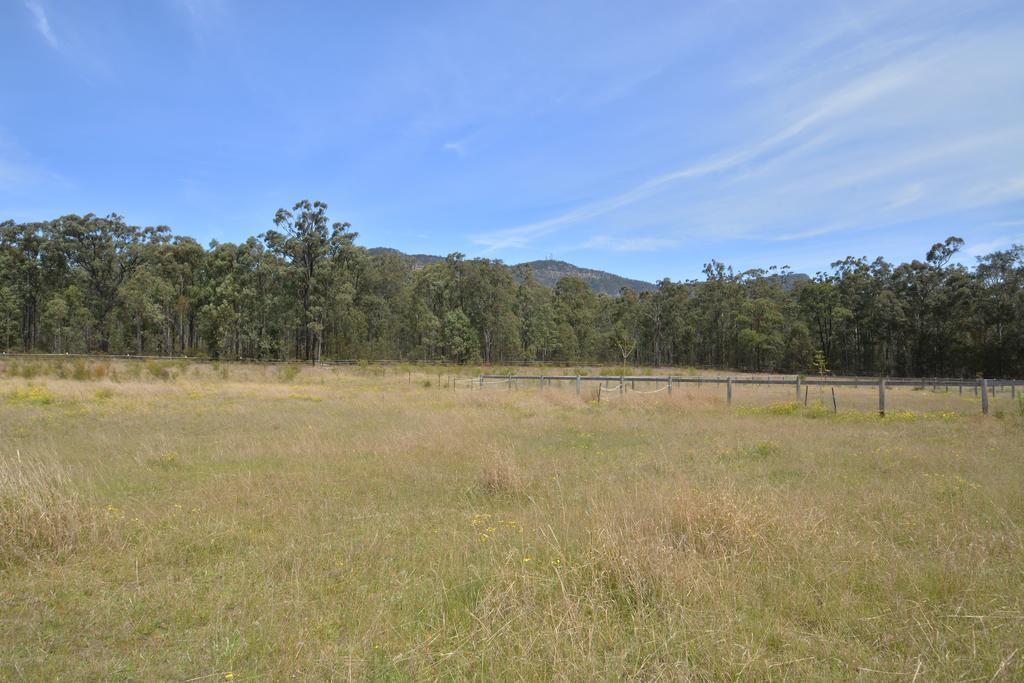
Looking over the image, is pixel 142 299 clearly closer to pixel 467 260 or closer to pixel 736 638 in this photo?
pixel 467 260

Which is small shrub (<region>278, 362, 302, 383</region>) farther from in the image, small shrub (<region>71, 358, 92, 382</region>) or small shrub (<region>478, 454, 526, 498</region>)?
small shrub (<region>478, 454, 526, 498</region>)

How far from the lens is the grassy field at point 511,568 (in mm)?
3326

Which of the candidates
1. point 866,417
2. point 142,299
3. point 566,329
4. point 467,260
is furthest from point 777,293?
point 142,299

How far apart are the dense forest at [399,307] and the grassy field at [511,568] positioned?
53.8 m

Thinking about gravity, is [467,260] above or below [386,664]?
above

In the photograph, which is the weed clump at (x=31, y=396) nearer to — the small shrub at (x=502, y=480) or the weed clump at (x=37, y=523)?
the weed clump at (x=37, y=523)

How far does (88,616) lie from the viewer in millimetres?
3969

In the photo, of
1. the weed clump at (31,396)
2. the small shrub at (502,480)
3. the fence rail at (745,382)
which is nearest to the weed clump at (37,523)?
the small shrub at (502,480)

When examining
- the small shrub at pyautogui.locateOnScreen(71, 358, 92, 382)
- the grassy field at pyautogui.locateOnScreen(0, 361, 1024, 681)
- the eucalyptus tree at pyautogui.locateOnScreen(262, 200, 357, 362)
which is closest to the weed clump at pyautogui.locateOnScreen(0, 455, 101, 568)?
the grassy field at pyautogui.locateOnScreen(0, 361, 1024, 681)

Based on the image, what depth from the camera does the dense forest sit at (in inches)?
2360

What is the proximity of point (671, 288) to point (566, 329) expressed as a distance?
18.6 meters

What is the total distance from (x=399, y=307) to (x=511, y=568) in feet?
245

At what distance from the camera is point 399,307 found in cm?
7719

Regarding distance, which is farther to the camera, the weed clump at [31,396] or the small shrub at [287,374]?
the small shrub at [287,374]
